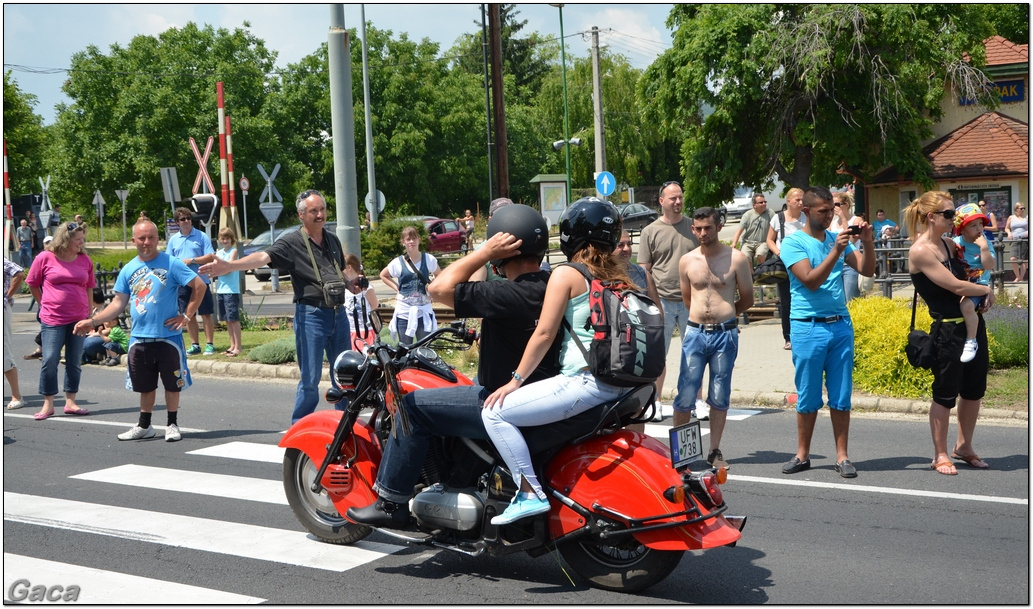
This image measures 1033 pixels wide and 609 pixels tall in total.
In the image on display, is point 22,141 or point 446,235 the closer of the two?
point 446,235

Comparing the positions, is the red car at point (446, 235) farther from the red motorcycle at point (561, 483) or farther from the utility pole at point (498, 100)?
the red motorcycle at point (561, 483)

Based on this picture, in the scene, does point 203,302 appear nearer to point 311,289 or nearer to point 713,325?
point 311,289

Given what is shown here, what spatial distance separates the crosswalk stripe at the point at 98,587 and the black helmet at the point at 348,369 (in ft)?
3.86

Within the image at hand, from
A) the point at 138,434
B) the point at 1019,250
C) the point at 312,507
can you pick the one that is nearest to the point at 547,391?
the point at 312,507

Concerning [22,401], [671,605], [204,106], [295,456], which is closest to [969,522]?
[671,605]

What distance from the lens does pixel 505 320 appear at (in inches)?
187

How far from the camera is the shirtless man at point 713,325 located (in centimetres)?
743

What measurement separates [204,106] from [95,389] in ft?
128

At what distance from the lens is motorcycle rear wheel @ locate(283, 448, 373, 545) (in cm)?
578

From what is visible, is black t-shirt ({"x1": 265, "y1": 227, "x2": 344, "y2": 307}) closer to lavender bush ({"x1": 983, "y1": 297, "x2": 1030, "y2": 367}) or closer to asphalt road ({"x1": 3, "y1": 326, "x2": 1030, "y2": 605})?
asphalt road ({"x1": 3, "y1": 326, "x2": 1030, "y2": 605})

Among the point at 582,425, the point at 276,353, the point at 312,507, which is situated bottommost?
the point at 312,507

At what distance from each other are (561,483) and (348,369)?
1.35 m

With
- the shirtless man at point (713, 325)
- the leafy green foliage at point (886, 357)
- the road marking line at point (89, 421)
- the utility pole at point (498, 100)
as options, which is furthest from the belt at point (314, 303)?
the utility pole at point (498, 100)

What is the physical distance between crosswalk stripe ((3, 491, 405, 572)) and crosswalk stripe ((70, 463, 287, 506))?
54cm
